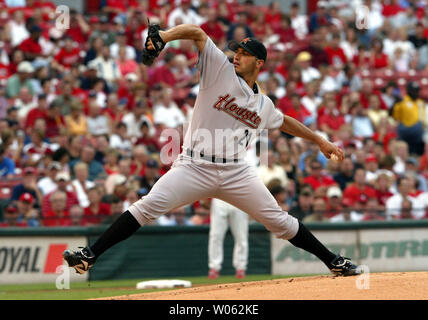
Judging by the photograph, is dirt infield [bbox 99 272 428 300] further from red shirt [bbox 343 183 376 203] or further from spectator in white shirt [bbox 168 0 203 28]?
spectator in white shirt [bbox 168 0 203 28]

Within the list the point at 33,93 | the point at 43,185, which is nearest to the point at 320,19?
the point at 33,93

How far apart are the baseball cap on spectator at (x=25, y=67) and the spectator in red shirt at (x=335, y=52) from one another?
21.1ft

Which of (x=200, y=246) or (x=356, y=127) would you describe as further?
(x=356, y=127)

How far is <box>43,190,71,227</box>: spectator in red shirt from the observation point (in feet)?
39.5

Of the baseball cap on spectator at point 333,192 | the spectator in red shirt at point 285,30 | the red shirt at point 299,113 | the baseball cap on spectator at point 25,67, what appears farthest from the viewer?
the spectator in red shirt at point 285,30

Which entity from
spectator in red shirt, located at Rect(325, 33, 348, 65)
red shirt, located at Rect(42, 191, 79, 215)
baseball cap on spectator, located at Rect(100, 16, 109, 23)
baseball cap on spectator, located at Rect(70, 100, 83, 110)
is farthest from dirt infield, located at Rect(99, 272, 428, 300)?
spectator in red shirt, located at Rect(325, 33, 348, 65)

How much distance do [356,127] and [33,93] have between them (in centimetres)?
608

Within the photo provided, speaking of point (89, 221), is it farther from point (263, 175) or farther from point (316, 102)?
point (316, 102)

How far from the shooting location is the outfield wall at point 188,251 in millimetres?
11969

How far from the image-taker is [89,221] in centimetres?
1221

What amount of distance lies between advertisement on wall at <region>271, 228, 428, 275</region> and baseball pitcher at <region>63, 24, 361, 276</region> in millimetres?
5936

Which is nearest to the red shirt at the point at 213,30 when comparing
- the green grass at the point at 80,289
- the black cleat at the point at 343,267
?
the green grass at the point at 80,289

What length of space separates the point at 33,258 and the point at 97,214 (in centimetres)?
111

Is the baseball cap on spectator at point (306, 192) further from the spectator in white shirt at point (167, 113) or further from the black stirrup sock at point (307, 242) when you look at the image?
the black stirrup sock at point (307, 242)
